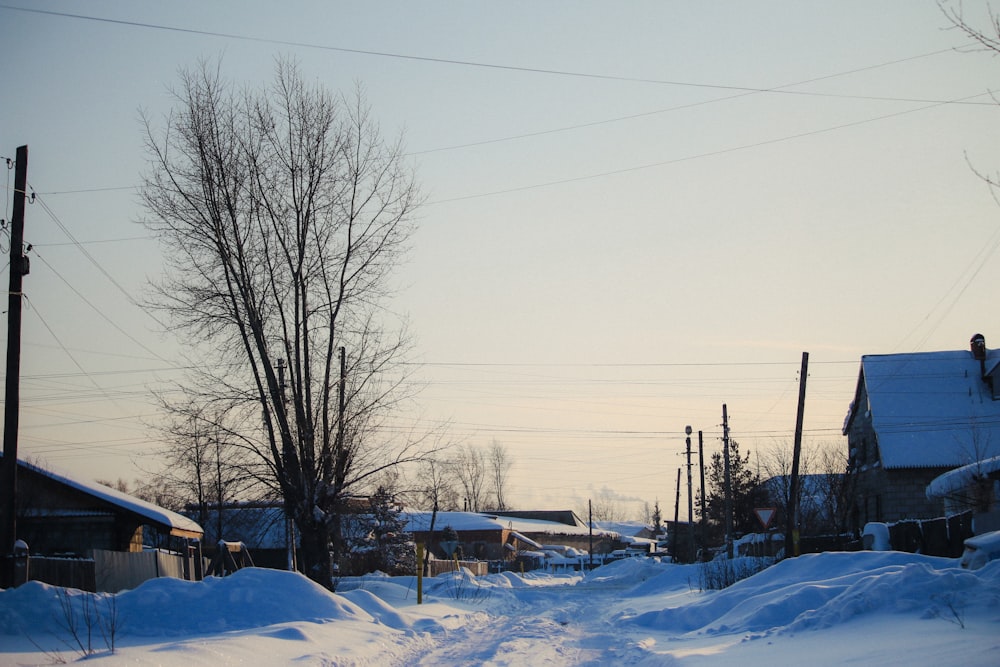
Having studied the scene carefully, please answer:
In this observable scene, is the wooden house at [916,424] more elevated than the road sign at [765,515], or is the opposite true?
the wooden house at [916,424]

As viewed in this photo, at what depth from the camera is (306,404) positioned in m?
21.7

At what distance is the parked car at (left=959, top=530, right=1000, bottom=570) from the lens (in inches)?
503

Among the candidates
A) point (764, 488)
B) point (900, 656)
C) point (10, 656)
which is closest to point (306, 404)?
point (10, 656)

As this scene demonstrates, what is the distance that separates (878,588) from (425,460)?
41.4 feet

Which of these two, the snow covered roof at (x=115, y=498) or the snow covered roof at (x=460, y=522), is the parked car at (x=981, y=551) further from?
the snow covered roof at (x=460, y=522)

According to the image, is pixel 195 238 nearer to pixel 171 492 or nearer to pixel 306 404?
pixel 306 404

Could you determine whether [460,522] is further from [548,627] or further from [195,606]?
[195,606]

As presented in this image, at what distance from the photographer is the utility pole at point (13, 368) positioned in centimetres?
1681

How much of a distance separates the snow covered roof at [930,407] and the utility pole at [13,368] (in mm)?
36494

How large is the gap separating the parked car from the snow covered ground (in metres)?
0.32

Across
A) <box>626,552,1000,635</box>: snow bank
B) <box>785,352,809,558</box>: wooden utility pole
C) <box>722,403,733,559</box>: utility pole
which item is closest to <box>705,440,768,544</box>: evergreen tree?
<box>722,403,733,559</box>: utility pole

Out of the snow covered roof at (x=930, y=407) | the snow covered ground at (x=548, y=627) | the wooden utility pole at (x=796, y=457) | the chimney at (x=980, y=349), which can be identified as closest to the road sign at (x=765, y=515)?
Result: the snow covered ground at (x=548, y=627)

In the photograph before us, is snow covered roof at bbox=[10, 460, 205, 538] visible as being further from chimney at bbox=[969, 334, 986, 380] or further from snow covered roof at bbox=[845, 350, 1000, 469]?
chimney at bbox=[969, 334, 986, 380]

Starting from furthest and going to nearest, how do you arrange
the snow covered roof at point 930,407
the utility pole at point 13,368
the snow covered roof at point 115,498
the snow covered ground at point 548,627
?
1. the snow covered roof at point 930,407
2. the snow covered roof at point 115,498
3. the utility pole at point 13,368
4. the snow covered ground at point 548,627
